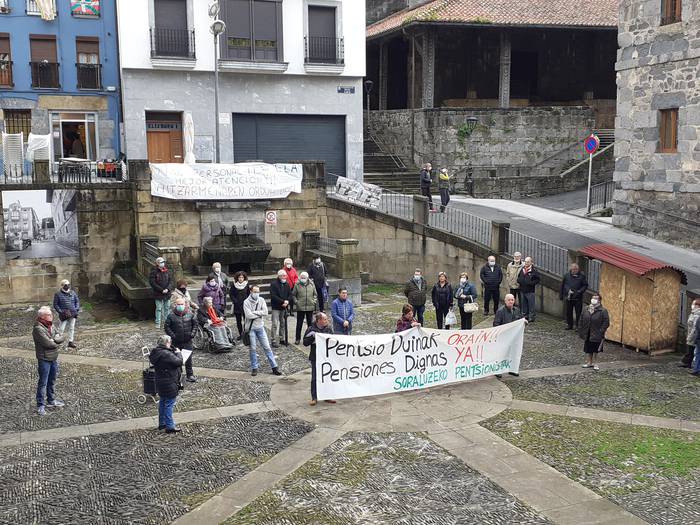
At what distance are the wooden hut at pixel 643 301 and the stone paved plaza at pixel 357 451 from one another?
Answer: 95 centimetres

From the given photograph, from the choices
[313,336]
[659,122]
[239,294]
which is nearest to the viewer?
[313,336]

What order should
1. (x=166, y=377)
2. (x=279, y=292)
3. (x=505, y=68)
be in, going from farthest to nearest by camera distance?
1. (x=505, y=68)
2. (x=279, y=292)
3. (x=166, y=377)

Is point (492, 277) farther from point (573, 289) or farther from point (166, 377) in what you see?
point (166, 377)

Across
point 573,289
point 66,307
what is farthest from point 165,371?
point 573,289

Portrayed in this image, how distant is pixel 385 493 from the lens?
9.08 metres

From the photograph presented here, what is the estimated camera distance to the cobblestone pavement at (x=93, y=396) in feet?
38.3

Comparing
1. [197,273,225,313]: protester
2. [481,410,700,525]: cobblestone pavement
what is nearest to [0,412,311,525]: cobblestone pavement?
[481,410,700,525]: cobblestone pavement

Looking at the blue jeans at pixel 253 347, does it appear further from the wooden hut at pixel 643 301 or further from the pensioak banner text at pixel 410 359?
the wooden hut at pixel 643 301

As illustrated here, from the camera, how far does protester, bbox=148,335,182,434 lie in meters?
10.8

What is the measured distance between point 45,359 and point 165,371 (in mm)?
2478

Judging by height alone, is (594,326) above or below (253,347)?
above

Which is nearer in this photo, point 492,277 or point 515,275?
point 515,275

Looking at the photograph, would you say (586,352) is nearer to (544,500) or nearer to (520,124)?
(544,500)

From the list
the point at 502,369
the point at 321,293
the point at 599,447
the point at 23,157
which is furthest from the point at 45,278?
the point at 599,447
